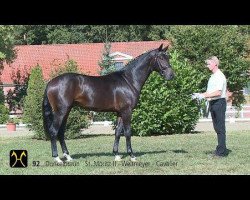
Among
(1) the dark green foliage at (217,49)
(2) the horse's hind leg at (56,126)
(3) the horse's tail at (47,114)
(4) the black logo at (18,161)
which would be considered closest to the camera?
(4) the black logo at (18,161)

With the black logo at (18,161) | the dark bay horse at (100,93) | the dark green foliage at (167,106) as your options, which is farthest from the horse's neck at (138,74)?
the dark green foliage at (167,106)

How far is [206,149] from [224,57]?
20678 millimetres

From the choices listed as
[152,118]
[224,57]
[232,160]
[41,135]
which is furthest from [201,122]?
[232,160]

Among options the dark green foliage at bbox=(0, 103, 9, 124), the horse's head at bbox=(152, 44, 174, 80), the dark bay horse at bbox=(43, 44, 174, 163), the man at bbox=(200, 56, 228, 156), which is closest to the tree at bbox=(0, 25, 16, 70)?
the dark green foliage at bbox=(0, 103, 9, 124)

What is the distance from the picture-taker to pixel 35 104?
59.6 feet

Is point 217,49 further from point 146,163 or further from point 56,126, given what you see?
point 56,126

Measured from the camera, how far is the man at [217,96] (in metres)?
10.2

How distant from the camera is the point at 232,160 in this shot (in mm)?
10039

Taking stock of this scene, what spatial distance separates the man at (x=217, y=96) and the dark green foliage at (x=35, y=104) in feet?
30.0

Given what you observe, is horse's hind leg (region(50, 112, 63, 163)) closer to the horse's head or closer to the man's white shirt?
the horse's head

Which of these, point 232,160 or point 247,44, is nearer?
point 232,160

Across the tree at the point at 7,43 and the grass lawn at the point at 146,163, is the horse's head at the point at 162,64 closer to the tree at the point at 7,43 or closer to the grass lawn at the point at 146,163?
the grass lawn at the point at 146,163

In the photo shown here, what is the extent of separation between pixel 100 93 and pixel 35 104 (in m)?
8.66

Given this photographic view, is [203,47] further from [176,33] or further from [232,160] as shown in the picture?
[232,160]
